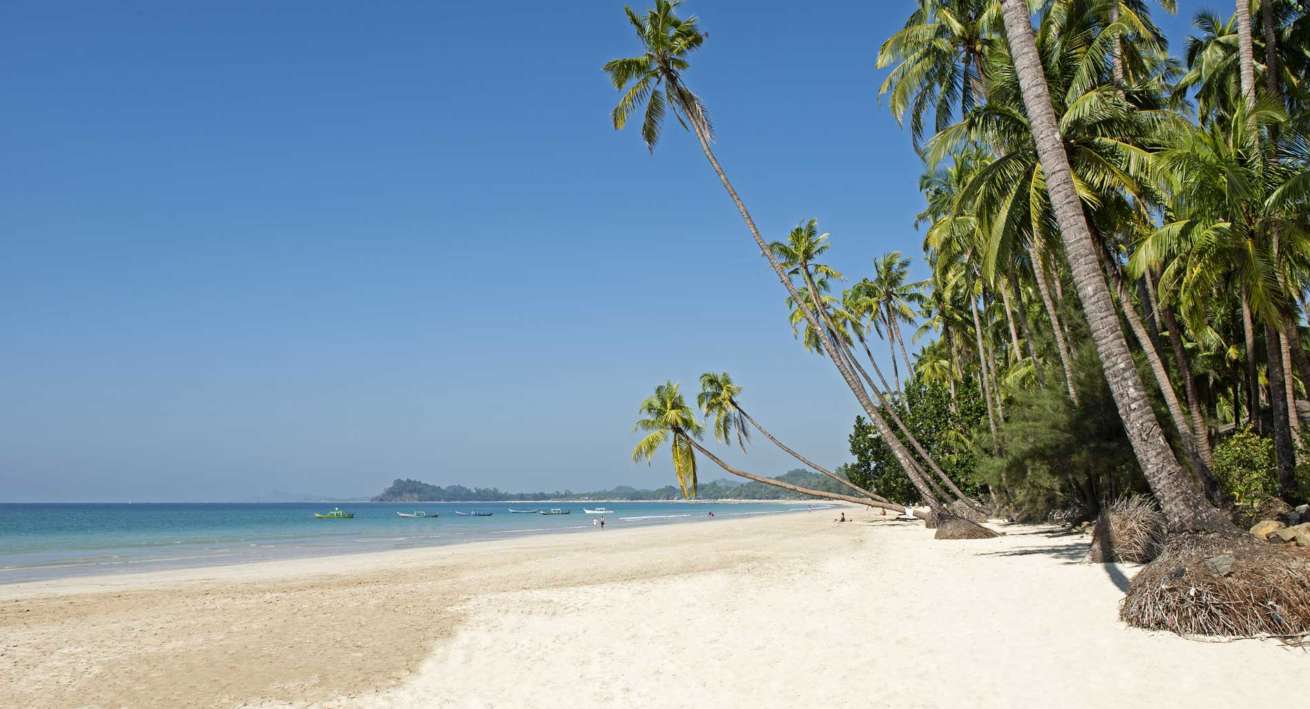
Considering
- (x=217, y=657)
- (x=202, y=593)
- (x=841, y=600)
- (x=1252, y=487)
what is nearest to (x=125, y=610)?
(x=202, y=593)

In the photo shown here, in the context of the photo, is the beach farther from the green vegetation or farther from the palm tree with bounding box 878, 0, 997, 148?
the palm tree with bounding box 878, 0, 997, 148

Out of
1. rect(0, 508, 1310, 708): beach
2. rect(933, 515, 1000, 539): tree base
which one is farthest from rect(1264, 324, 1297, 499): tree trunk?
rect(933, 515, 1000, 539): tree base

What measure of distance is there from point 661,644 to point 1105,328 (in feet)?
23.6

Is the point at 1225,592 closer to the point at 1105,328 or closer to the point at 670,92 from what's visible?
the point at 1105,328

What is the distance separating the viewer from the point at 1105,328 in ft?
32.3

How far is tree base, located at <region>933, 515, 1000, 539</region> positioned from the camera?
821 inches

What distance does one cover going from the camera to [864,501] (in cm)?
3150

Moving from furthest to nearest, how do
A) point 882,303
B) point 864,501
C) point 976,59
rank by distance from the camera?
point 882,303
point 864,501
point 976,59

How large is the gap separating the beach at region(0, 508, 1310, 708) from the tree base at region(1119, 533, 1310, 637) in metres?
0.28

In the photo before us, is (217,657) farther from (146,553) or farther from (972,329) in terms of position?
(972,329)

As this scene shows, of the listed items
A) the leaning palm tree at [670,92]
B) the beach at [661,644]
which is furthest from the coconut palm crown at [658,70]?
the beach at [661,644]

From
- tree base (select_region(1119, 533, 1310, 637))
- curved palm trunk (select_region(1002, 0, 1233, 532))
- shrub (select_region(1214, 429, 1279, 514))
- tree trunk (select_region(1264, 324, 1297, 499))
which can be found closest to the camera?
tree base (select_region(1119, 533, 1310, 637))

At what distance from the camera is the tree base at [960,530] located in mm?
20844

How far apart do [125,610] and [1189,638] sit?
17257mm
